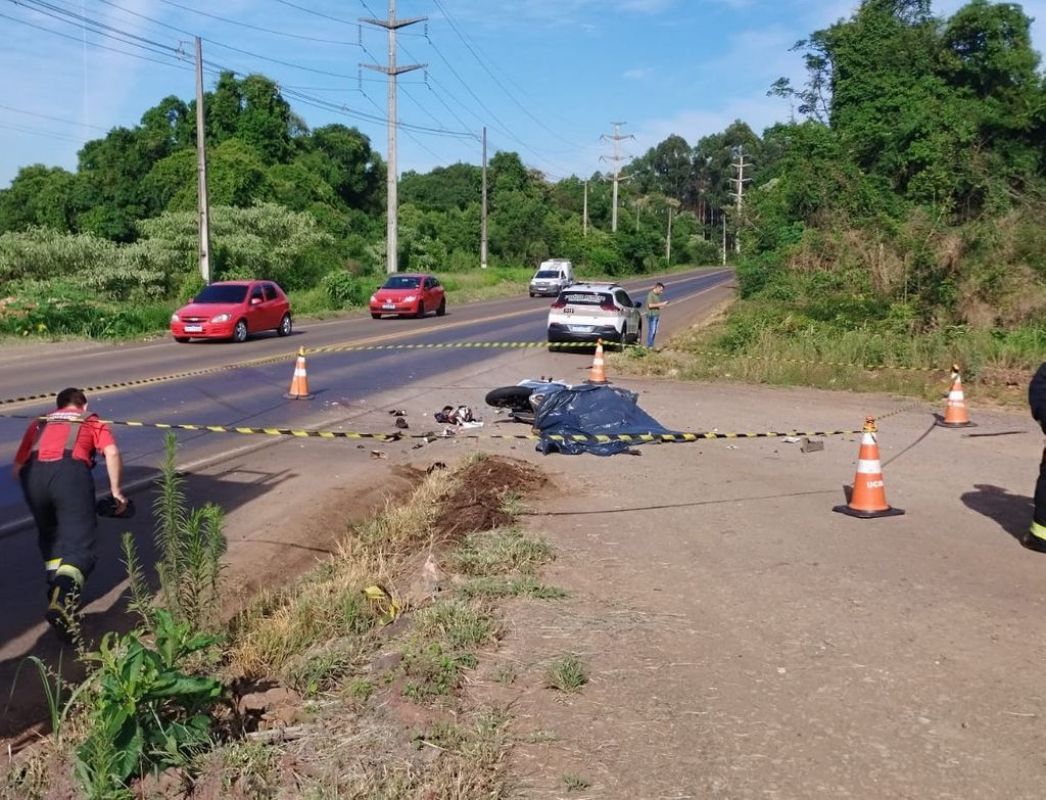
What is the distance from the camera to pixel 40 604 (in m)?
6.52

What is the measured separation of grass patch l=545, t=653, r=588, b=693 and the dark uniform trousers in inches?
110

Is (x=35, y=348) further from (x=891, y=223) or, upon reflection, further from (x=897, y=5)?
(x=897, y=5)

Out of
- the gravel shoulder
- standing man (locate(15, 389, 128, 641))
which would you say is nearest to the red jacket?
standing man (locate(15, 389, 128, 641))

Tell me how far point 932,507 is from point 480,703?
19.6ft

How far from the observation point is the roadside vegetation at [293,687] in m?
3.97

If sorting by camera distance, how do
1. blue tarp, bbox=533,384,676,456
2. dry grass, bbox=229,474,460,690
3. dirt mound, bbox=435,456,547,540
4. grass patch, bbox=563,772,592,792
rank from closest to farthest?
grass patch, bbox=563,772,592,792, dry grass, bbox=229,474,460,690, dirt mound, bbox=435,456,547,540, blue tarp, bbox=533,384,676,456

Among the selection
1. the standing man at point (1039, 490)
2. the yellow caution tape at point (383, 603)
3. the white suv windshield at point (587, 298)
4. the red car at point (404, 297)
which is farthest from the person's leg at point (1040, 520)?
the red car at point (404, 297)

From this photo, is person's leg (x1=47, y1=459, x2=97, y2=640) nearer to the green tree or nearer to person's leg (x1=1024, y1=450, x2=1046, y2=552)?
person's leg (x1=1024, y1=450, x2=1046, y2=552)

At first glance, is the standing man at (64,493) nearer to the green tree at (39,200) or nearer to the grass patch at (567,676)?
the grass patch at (567,676)

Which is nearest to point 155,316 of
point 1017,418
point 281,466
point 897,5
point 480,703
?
point 281,466

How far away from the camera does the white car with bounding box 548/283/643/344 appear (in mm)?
24422

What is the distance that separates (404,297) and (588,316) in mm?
13482

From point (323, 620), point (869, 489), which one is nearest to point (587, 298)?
point (869, 489)

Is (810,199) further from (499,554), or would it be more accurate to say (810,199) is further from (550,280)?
(499,554)
